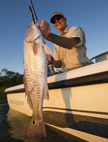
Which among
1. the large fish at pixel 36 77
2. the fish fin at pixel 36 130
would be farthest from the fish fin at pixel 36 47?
the fish fin at pixel 36 130

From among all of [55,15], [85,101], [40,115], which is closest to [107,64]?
[85,101]

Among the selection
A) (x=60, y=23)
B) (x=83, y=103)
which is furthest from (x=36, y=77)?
(x=60, y=23)

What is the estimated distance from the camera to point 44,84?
153 centimetres

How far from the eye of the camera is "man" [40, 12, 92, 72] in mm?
1874

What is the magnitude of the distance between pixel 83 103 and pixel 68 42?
1.12 metres

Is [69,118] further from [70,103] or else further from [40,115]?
[40,115]

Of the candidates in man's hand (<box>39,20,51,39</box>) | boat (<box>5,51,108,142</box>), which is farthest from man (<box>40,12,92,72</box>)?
boat (<box>5,51,108,142</box>)

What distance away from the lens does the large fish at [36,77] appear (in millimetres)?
1451

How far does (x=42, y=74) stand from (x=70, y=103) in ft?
2.78

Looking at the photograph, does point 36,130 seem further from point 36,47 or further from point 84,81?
Result: point 36,47

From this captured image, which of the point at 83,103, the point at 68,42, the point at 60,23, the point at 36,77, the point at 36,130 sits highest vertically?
the point at 60,23

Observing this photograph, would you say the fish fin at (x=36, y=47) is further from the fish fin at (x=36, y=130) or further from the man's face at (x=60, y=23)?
the man's face at (x=60, y=23)

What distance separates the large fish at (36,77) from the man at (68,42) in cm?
29

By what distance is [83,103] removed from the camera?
1.79 m
